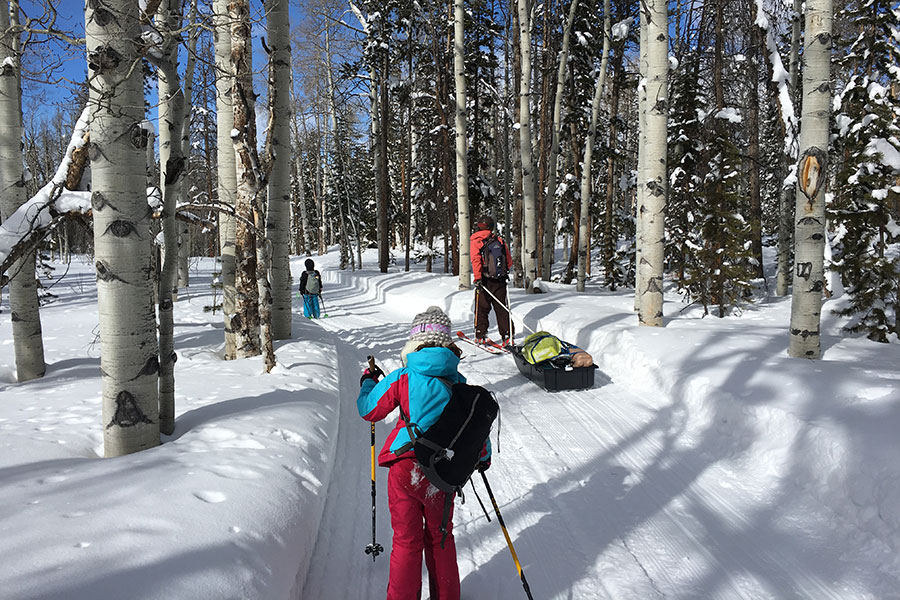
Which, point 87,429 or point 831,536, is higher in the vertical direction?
point 87,429

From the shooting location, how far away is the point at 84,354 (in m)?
8.27

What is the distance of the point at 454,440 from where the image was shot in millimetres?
2508

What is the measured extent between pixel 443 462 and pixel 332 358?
229 inches

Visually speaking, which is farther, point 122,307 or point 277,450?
point 277,450

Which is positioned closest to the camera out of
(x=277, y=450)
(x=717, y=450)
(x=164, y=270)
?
(x=277, y=450)

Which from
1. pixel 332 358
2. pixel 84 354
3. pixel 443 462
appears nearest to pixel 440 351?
pixel 443 462

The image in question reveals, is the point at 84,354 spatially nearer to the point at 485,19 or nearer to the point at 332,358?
the point at 332,358

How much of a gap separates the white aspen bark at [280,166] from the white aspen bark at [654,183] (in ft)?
19.1

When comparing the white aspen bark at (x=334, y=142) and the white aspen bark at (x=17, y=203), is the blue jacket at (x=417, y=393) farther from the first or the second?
the white aspen bark at (x=334, y=142)

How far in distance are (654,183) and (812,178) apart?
2750 mm

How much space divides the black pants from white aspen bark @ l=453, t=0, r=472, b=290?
510 centimetres

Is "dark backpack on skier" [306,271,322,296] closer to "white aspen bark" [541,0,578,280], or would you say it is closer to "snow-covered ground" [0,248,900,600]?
→ "snow-covered ground" [0,248,900,600]

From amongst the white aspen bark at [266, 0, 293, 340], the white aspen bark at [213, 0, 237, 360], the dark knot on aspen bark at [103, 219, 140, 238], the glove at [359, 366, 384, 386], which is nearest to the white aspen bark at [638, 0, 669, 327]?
the white aspen bark at [266, 0, 293, 340]

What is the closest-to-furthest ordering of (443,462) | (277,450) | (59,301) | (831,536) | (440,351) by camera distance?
(443,462) → (440,351) → (831,536) → (277,450) → (59,301)
